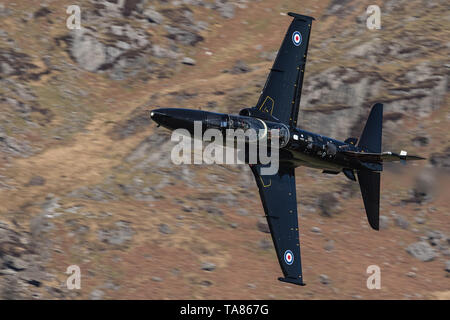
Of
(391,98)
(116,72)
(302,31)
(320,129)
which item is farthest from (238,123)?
(116,72)

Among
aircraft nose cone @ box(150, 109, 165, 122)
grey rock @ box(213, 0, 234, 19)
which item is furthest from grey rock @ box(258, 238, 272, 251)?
grey rock @ box(213, 0, 234, 19)

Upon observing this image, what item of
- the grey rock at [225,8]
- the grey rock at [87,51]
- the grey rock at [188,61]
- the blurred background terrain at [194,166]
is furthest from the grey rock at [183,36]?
the grey rock at [87,51]

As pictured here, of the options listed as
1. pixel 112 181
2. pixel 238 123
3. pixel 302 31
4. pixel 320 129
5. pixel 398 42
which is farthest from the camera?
pixel 398 42

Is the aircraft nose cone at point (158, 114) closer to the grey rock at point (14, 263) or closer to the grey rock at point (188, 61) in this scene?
the grey rock at point (14, 263)

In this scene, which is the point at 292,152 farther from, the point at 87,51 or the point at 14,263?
the point at 87,51

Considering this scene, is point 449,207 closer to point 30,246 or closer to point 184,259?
point 184,259

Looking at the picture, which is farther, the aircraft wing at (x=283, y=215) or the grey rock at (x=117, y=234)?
the grey rock at (x=117, y=234)

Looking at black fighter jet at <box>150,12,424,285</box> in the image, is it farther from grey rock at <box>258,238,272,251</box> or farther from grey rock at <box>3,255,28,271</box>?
grey rock at <box>3,255,28,271</box>
